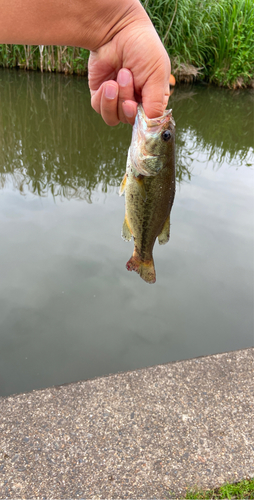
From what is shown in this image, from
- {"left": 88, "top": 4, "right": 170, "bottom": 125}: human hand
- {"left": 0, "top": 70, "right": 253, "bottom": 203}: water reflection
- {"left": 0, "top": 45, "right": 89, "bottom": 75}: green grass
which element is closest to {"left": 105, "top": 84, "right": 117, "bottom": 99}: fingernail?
{"left": 88, "top": 4, "right": 170, "bottom": 125}: human hand

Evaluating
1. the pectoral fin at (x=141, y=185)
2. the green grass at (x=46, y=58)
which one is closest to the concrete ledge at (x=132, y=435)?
the pectoral fin at (x=141, y=185)

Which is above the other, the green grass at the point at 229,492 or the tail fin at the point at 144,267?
the tail fin at the point at 144,267

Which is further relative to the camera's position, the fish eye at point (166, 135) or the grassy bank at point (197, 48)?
the grassy bank at point (197, 48)

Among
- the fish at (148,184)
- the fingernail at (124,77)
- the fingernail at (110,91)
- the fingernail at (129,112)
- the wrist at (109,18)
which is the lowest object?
the fish at (148,184)

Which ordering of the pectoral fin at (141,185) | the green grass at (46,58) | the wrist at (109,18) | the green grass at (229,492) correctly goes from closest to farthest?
1. the wrist at (109,18)
2. the pectoral fin at (141,185)
3. the green grass at (229,492)
4. the green grass at (46,58)

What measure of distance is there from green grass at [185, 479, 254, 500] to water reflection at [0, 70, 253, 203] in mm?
3480

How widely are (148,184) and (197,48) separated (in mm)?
10266

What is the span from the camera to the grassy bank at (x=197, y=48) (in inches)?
393

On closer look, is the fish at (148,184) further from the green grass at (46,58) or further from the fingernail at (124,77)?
the green grass at (46,58)

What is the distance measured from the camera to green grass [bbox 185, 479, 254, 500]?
1.84m

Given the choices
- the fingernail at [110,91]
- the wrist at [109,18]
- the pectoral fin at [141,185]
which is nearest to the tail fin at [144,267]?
the pectoral fin at [141,185]

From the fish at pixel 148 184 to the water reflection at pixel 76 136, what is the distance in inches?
115

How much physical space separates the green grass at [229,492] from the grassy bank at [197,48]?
10166mm

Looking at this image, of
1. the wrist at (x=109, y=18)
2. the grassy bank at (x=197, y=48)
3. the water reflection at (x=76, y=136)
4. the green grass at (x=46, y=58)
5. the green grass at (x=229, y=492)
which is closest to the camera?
the wrist at (x=109, y=18)
